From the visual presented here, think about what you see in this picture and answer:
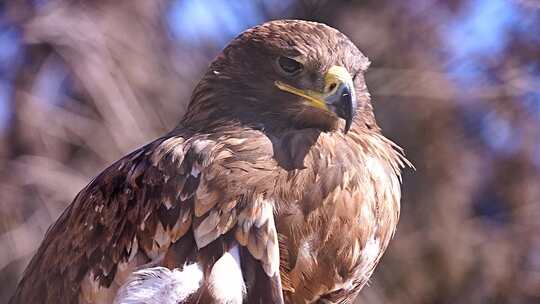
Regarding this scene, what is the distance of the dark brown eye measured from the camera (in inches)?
156

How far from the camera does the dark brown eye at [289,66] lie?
13.0 feet

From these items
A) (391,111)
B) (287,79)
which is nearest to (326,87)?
(287,79)

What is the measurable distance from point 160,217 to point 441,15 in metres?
8.29

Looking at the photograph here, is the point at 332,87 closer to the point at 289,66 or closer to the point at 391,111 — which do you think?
the point at 289,66

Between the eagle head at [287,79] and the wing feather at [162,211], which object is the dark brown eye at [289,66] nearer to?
the eagle head at [287,79]

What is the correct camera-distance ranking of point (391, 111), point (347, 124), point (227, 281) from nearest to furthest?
point (227, 281)
point (347, 124)
point (391, 111)

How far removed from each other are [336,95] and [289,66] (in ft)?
0.84

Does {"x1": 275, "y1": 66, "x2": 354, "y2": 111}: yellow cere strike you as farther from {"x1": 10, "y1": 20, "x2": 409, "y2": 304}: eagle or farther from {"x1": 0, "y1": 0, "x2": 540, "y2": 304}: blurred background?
{"x1": 0, "y1": 0, "x2": 540, "y2": 304}: blurred background

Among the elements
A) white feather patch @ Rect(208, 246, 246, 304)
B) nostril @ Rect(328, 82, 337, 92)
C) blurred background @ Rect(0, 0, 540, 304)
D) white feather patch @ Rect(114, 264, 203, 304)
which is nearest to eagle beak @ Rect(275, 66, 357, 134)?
nostril @ Rect(328, 82, 337, 92)

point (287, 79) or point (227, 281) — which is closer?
point (227, 281)

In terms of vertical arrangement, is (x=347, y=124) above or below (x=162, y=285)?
above

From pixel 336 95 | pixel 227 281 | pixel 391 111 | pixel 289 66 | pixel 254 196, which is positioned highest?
pixel 289 66

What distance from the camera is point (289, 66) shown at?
3996 millimetres

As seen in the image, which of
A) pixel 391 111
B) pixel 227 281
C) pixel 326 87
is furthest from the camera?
pixel 391 111
